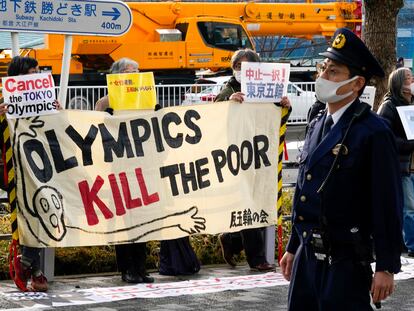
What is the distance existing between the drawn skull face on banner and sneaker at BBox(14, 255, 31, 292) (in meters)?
0.31

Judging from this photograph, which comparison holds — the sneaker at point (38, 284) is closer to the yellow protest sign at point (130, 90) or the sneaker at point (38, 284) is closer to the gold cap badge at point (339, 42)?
the yellow protest sign at point (130, 90)

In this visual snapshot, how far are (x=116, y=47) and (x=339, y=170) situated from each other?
26024 mm

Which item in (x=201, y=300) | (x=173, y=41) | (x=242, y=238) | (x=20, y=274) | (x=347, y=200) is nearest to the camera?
(x=347, y=200)

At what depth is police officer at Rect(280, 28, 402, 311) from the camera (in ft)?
15.3

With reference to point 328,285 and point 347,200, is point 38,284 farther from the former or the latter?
point 347,200

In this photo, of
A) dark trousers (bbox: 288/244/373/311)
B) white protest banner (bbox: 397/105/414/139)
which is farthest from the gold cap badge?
white protest banner (bbox: 397/105/414/139)

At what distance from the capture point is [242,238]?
30.5ft

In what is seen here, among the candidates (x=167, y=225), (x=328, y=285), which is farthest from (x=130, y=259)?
(x=328, y=285)

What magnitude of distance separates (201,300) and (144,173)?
4.11ft

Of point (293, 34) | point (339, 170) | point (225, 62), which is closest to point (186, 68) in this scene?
point (225, 62)

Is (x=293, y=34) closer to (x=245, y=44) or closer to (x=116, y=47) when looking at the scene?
(x=245, y=44)

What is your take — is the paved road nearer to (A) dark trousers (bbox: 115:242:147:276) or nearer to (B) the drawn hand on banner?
(A) dark trousers (bbox: 115:242:147:276)

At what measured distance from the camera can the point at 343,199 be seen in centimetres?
475

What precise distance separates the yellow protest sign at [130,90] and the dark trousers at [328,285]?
3.86 metres
